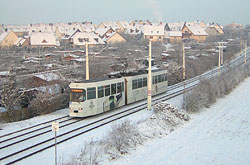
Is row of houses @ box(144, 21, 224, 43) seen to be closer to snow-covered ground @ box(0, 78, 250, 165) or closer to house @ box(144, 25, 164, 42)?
house @ box(144, 25, 164, 42)

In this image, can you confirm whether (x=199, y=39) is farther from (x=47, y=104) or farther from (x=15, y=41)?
(x=47, y=104)

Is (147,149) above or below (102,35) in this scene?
below

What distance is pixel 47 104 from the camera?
71.6ft

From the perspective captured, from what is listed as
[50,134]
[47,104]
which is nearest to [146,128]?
[50,134]

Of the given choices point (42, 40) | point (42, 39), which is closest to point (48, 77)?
point (42, 40)

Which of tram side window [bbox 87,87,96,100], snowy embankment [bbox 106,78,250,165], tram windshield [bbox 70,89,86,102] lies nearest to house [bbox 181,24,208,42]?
snowy embankment [bbox 106,78,250,165]

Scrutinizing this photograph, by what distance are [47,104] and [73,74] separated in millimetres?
14237

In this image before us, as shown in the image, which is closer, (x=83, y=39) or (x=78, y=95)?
(x=78, y=95)

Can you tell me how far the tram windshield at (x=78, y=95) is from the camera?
19281 mm

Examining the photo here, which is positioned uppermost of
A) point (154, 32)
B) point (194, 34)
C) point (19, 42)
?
point (154, 32)

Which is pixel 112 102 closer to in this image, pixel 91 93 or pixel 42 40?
pixel 91 93

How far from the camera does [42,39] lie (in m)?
76.4

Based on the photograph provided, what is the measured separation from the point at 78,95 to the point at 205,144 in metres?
8.07

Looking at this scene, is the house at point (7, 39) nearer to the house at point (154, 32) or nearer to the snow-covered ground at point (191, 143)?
the house at point (154, 32)
